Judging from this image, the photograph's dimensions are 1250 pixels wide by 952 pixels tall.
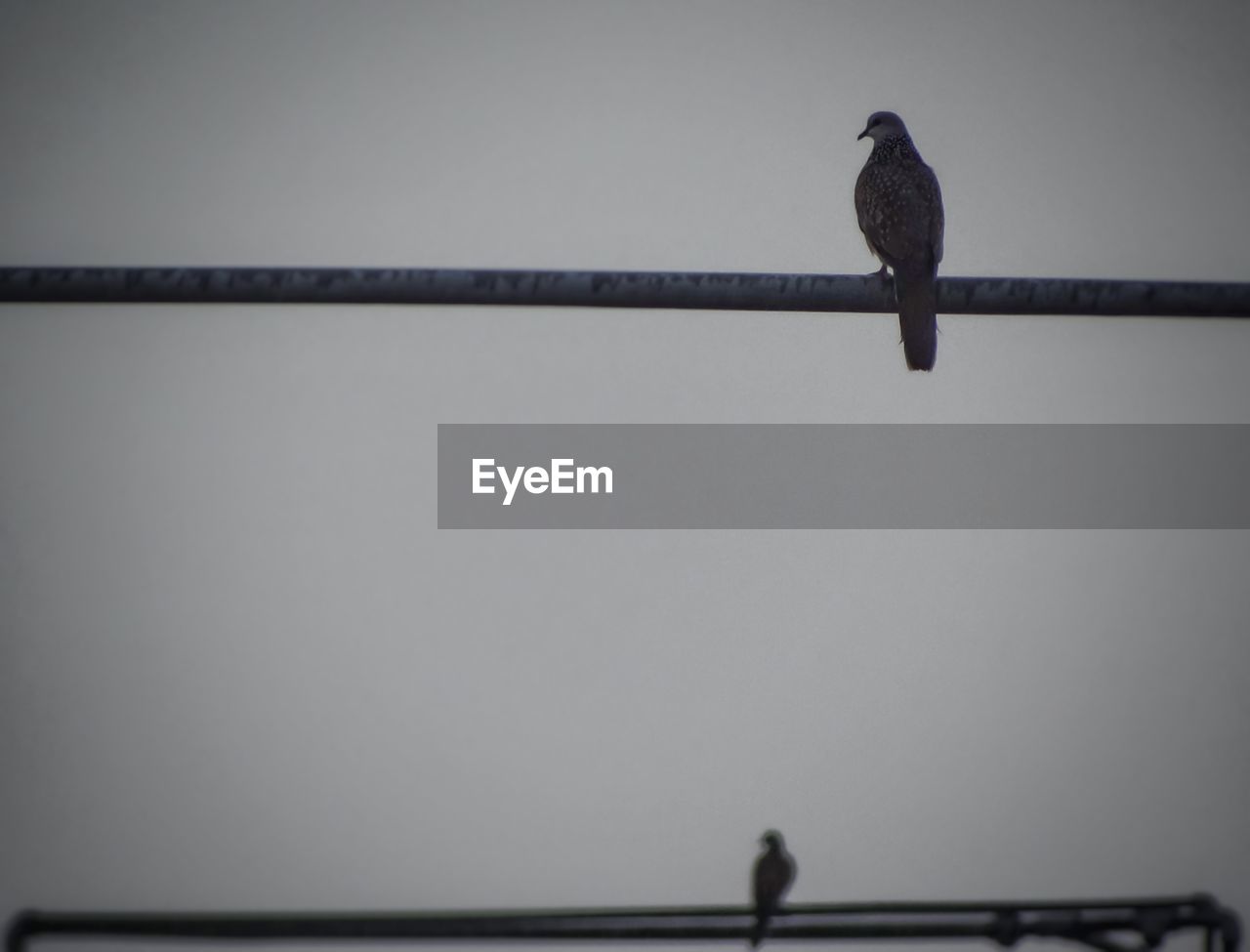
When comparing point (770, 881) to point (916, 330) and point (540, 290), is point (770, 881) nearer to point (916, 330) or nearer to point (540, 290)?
point (916, 330)

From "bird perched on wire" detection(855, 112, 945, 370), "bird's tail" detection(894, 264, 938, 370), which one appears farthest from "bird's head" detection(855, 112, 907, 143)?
"bird's tail" detection(894, 264, 938, 370)

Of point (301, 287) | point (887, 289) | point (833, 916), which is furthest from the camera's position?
point (833, 916)

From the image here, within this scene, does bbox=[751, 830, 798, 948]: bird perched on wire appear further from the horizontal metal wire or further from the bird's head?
the bird's head

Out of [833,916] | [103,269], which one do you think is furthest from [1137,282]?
[833,916]

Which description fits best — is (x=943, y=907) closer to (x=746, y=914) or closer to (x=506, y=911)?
(x=746, y=914)

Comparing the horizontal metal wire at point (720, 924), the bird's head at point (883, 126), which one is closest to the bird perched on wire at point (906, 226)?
the bird's head at point (883, 126)
